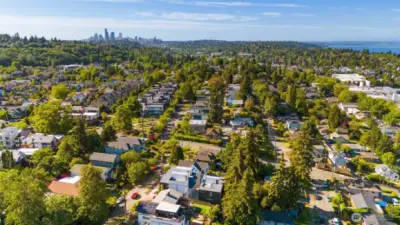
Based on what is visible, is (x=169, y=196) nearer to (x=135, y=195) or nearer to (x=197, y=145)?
(x=135, y=195)

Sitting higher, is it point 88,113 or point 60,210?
point 88,113

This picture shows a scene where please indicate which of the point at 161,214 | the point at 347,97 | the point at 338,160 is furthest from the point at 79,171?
the point at 347,97

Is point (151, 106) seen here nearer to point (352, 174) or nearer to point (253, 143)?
point (253, 143)

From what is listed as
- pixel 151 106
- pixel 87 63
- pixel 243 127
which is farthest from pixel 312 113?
pixel 87 63

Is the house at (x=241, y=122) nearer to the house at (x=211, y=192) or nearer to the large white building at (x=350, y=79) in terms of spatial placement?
the house at (x=211, y=192)

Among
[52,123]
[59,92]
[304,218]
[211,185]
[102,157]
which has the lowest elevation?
[304,218]

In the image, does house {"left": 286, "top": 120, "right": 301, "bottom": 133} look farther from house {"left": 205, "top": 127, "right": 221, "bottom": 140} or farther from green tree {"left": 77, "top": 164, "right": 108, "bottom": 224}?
green tree {"left": 77, "top": 164, "right": 108, "bottom": 224}

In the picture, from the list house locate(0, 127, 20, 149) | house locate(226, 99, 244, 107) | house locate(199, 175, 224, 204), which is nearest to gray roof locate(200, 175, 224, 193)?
house locate(199, 175, 224, 204)
